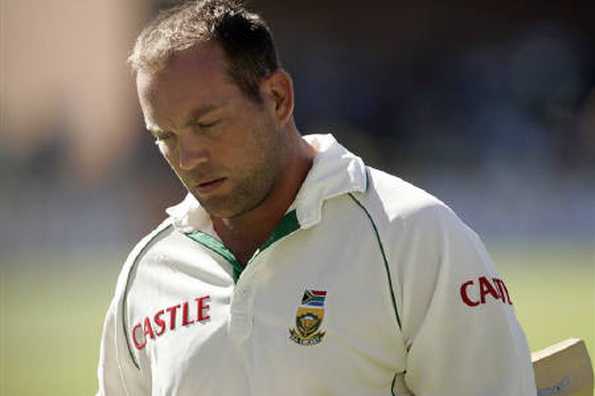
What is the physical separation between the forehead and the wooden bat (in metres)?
0.87

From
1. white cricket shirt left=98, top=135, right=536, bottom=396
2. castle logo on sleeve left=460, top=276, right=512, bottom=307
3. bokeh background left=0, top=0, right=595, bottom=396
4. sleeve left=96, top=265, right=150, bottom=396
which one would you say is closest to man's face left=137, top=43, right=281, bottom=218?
white cricket shirt left=98, top=135, right=536, bottom=396

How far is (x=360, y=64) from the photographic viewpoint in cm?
1641

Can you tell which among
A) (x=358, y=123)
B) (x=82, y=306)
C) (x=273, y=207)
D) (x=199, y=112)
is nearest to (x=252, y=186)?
(x=273, y=207)

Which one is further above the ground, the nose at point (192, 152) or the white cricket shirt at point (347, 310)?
the nose at point (192, 152)

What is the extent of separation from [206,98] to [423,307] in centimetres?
58

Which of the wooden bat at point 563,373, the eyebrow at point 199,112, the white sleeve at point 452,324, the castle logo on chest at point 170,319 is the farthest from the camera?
the wooden bat at point 563,373

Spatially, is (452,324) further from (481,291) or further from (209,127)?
(209,127)

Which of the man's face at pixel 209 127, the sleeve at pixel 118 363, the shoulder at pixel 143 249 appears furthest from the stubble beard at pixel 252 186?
the sleeve at pixel 118 363

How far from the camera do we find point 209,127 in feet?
7.66

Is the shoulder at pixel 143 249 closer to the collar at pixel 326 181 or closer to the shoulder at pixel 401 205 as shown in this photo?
the collar at pixel 326 181

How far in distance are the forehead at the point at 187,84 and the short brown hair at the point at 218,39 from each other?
0.05ft

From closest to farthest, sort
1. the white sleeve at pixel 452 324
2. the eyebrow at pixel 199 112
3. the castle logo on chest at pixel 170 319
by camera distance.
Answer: the white sleeve at pixel 452 324
the eyebrow at pixel 199 112
the castle logo on chest at pixel 170 319

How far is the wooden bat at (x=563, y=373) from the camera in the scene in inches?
99.9

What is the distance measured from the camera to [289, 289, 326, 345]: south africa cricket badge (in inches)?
89.3
